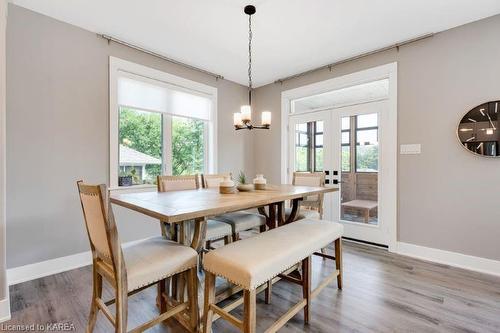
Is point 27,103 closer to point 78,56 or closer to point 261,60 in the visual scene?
point 78,56

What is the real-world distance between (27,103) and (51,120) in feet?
0.77

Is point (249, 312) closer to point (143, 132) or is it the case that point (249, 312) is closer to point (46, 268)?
point (46, 268)

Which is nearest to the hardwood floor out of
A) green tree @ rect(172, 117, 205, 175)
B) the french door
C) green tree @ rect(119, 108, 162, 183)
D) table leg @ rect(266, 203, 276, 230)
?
table leg @ rect(266, 203, 276, 230)

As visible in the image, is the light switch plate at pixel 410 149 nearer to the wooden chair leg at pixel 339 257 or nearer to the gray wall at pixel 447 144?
the gray wall at pixel 447 144

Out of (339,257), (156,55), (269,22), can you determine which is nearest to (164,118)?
(156,55)

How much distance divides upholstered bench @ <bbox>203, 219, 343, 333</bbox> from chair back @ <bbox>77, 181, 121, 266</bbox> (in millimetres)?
515

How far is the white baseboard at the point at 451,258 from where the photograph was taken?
2545mm

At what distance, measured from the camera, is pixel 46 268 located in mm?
2535

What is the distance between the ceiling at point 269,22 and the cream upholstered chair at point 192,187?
65.9 inches

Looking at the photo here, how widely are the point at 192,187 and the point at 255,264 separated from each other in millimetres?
1636

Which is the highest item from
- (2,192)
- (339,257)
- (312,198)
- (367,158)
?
(367,158)

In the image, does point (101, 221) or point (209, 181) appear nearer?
point (101, 221)

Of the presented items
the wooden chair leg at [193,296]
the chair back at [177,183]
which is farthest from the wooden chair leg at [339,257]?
the chair back at [177,183]

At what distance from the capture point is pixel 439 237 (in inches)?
112
